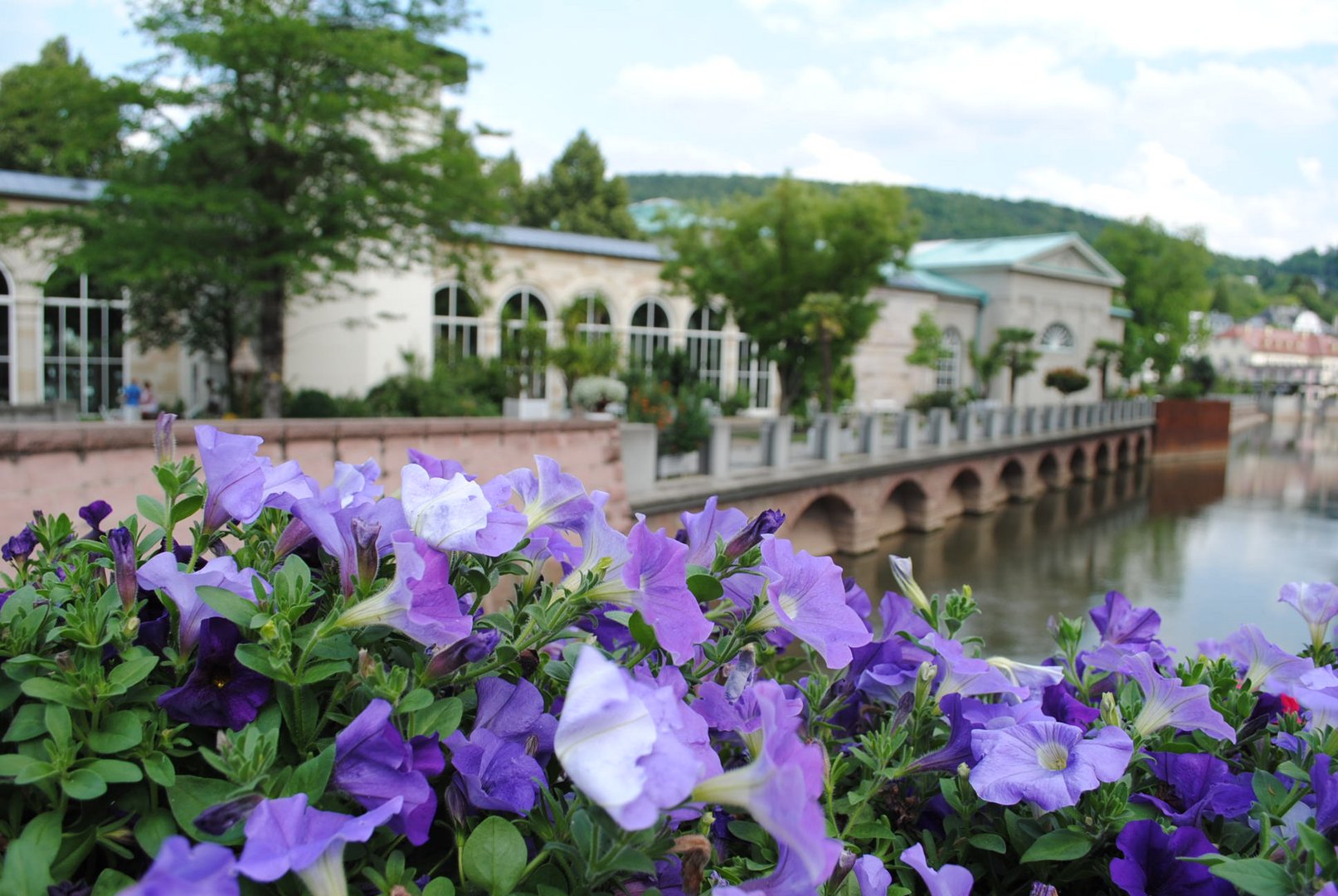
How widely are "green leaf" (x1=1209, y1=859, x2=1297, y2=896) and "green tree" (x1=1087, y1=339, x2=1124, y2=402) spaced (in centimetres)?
4442

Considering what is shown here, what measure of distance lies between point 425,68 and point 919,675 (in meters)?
13.4

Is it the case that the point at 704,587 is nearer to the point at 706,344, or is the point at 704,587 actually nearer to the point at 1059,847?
the point at 1059,847

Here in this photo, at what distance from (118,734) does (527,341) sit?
19.9 meters

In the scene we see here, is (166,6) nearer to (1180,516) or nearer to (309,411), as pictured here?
(309,411)

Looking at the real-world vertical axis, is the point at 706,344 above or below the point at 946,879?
above

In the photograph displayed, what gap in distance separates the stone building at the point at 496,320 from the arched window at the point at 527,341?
56mm

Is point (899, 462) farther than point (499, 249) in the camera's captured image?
No

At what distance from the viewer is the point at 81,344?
1845cm

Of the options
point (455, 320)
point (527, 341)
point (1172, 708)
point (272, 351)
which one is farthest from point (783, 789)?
point (455, 320)

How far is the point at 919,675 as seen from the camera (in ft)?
4.40

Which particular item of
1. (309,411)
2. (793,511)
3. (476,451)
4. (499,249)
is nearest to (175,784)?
(476,451)

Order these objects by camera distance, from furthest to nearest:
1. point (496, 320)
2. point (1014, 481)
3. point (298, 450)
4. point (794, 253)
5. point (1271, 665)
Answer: point (1014, 481), point (496, 320), point (794, 253), point (298, 450), point (1271, 665)

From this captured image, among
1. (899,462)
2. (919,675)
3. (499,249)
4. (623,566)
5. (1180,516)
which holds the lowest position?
(1180,516)

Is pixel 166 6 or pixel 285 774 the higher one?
pixel 166 6
